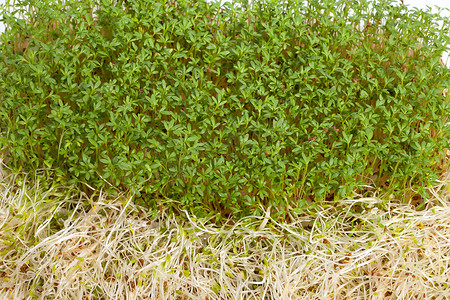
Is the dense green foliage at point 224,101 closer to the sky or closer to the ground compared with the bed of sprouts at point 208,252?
closer to the sky

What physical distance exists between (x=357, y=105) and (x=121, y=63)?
3.47 feet

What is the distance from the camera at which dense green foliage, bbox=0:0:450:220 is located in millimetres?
2490

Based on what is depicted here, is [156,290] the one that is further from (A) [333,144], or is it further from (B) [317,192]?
(A) [333,144]

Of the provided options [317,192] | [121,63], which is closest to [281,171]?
[317,192]

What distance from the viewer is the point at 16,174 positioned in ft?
9.01

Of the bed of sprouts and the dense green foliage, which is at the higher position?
the dense green foliage

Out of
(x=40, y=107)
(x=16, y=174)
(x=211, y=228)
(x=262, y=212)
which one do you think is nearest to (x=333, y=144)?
(x=262, y=212)

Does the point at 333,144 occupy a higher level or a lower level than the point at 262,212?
higher

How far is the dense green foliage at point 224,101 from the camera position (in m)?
2.49

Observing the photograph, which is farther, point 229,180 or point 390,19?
point 390,19

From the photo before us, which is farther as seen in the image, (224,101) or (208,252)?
(208,252)

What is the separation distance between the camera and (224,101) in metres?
2.45

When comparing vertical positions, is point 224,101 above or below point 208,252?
above

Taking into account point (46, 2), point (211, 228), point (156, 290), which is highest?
point (46, 2)
